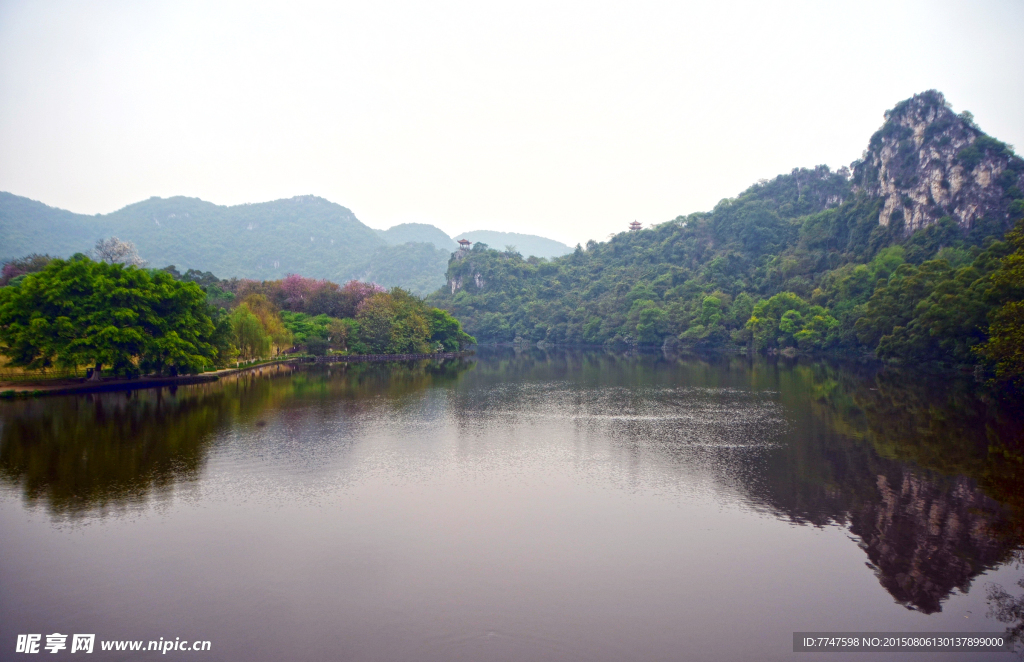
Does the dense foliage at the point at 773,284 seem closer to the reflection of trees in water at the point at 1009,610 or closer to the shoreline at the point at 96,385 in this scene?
the reflection of trees in water at the point at 1009,610

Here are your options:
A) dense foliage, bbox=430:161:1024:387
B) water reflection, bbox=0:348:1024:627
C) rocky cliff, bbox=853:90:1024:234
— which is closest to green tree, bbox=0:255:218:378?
water reflection, bbox=0:348:1024:627

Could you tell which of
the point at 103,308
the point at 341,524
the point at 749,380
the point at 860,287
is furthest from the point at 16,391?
the point at 860,287

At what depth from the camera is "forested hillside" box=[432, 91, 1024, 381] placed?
202ft

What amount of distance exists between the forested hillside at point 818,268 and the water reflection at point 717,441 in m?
13.9

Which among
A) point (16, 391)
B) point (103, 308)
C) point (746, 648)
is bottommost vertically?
point (746, 648)

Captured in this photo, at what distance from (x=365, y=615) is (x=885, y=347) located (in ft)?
214

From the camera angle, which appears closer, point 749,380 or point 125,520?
point 125,520

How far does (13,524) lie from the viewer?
17.2 meters

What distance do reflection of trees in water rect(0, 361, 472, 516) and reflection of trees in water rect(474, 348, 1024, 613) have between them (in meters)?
21.7

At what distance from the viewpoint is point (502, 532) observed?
1750 cm

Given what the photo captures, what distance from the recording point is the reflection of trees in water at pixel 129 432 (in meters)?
20.8

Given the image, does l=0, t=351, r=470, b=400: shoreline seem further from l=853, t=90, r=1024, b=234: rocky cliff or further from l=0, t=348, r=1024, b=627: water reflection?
l=853, t=90, r=1024, b=234: rocky cliff

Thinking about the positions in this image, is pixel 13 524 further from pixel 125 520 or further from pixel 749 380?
pixel 749 380

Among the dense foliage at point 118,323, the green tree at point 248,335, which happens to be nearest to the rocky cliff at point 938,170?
the green tree at point 248,335
